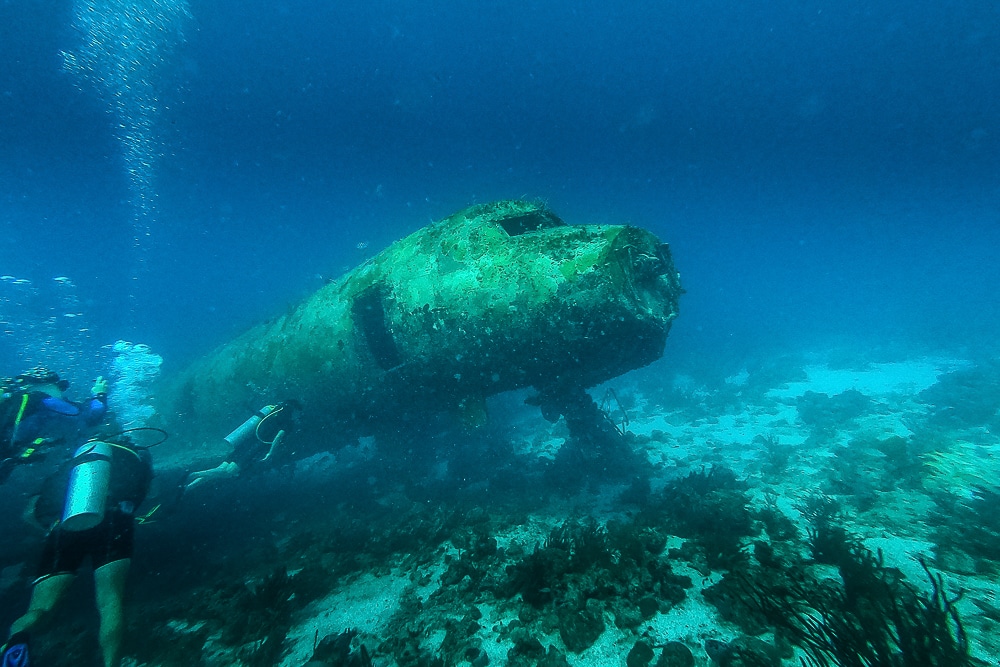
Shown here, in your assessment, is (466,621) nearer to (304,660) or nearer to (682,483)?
(304,660)

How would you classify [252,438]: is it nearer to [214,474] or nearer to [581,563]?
[214,474]

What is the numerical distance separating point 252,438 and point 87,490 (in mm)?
3483

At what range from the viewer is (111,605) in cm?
410

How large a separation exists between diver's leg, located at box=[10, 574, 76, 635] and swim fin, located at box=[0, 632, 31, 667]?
85 mm

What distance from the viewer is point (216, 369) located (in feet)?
33.7

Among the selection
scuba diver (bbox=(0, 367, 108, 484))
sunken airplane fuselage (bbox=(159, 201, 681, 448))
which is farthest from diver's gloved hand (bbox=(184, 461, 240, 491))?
scuba diver (bbox=(0, 367, 108, 484))

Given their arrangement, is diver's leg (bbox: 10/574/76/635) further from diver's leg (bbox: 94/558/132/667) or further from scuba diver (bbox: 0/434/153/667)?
diver's leg (bbox: 94/558/132/667)

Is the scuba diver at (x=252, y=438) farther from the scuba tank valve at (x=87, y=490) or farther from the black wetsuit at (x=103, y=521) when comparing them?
the scuba tank valve at (x=87, y=490)

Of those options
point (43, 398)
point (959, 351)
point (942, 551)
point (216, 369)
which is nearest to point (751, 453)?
point (942, 551)

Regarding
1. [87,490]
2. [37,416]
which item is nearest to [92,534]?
[87,490]

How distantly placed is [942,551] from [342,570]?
7.55 metres

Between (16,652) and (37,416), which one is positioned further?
(37,416)

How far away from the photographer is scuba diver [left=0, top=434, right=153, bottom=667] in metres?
3.84

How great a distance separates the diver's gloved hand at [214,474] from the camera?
7654 millimetres
